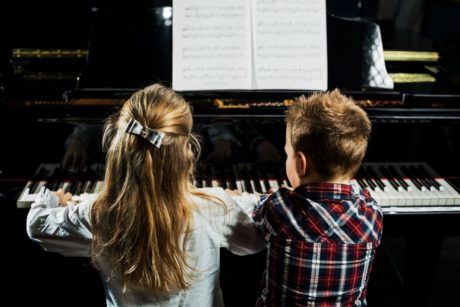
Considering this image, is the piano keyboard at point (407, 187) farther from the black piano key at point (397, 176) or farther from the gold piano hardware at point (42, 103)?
the gold piano hardware at point (42, 103)

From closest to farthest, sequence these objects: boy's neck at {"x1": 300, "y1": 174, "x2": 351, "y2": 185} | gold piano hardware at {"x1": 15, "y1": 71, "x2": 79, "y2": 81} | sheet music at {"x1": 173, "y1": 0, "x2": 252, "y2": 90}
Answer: boy's neck at {"x1": 300, "y1": 174, "x2": 351, "y2": 185}
sheet music at {"x1": 173, "y1": 0, "x2": 252, "y2": 90}
gold piano hardware at {"x1": 15, "y1": 71, "x2": 79, "y2": 81}

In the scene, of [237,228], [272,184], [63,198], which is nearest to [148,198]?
[237,228]

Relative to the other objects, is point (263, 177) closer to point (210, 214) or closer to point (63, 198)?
point (210, 214)

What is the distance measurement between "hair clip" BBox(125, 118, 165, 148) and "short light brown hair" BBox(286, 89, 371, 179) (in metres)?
0.45

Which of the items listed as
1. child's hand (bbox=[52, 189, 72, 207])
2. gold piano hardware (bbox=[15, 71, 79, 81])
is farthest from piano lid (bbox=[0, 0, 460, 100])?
child's hand (bbox=[52, 189, 72, 207])

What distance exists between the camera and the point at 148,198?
1.63m

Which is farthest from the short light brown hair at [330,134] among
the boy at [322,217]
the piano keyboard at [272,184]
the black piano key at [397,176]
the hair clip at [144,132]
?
the black piano key at [397,176]

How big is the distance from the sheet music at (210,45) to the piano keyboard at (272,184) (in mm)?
402

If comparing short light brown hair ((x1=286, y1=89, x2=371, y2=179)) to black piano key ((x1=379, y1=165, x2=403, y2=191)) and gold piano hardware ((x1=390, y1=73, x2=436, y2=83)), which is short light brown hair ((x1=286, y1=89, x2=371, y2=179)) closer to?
black piano key ((x1=379, y1=165, x2=403, y2=191))

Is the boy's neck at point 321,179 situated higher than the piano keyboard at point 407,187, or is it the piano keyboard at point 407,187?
the boy's neck at point 321,179

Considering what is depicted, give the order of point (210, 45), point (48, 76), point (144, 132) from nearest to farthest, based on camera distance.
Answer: point (144, 132)
point (210, 45)
point (48, 76)

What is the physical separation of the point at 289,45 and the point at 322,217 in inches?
38.5

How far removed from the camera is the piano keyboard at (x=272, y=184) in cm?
235

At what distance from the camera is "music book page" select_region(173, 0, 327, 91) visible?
2.29 m
